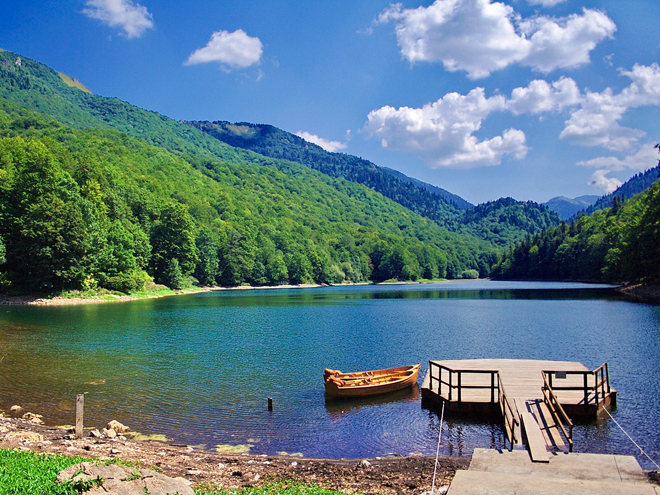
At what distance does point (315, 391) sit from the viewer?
27.7 metres

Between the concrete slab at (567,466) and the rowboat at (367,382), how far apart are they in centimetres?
1140

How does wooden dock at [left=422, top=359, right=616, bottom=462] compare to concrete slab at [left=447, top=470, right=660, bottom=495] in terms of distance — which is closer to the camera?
concrete slab at [left=447, top=470, right=660, bottom=495]

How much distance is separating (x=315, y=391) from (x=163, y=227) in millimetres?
104149

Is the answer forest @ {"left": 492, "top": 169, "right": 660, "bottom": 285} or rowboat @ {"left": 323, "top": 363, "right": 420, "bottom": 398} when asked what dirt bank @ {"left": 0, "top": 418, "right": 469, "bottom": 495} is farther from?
forest @ {"left": 492, "top": 169, "right": 660, "bottom": 285}

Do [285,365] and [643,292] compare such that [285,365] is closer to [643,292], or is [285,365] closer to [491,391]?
[491,391]

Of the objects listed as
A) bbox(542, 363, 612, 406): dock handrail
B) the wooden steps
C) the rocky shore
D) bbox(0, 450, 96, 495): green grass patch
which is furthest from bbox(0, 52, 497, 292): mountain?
the rocky shore

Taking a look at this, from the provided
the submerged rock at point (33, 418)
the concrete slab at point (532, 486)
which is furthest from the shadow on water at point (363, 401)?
the submerged rock at point (33, 418)

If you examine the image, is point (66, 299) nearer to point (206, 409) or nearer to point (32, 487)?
point (206, 409)

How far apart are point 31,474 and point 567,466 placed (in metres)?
14.0

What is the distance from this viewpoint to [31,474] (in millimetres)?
10945

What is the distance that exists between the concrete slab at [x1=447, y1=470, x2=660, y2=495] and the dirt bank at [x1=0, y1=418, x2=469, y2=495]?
92.0 inches

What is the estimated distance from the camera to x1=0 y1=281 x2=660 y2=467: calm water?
20594 mm

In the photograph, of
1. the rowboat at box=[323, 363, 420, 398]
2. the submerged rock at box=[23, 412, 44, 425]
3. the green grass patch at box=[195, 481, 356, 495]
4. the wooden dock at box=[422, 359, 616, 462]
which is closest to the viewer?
the green grass patch at box=[195, 481, 356, 495]

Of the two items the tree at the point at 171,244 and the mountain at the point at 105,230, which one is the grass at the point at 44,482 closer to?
the mountain at the point at 105,230
